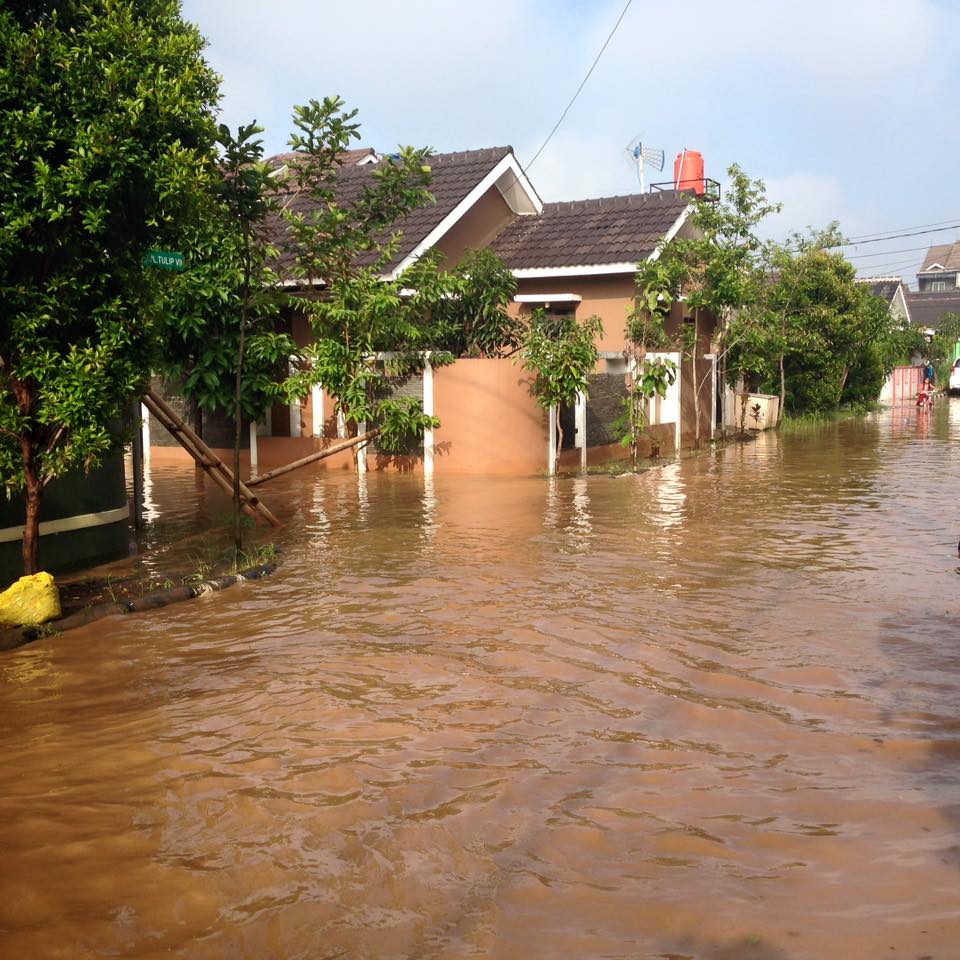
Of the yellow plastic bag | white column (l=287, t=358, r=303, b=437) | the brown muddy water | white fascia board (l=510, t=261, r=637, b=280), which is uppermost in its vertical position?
white fascia board (l=510, t=261, r=637, b=280)

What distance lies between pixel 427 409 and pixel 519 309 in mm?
6293

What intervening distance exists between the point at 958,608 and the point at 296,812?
5.41 meters

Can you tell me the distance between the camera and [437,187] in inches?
821

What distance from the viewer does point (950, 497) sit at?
1420cm

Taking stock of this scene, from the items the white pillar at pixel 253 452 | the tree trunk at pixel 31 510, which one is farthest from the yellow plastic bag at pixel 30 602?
the white pillar at pixel 253 452

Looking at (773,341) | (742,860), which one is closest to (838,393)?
(773,341)

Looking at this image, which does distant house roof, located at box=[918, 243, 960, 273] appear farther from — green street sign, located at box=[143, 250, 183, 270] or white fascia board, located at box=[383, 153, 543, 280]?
green street sign, located at box=[143, 250, 183, 270]

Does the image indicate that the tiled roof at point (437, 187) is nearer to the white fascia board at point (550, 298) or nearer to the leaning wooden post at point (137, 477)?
the white fascia board at point (550, 298)

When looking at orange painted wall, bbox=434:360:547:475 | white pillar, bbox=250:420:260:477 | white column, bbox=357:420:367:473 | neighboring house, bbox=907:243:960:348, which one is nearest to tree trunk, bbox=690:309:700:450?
orange painted wall, bbox=434:360:547:475

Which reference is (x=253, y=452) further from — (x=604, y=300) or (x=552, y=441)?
(x=604, y=300)

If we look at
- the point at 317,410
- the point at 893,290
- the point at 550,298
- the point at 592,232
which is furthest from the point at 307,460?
the point at 893,290

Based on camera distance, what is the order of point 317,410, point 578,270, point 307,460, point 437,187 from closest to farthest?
point 307,460 < point 317,410 < point 437,187 < point 578,270

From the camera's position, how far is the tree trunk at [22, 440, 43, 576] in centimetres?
789

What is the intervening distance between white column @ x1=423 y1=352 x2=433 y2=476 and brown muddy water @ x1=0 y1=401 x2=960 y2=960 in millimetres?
6747
